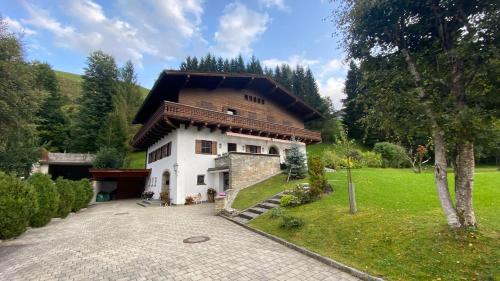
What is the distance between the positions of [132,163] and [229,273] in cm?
4332

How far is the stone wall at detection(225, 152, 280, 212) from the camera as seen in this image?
18719 mm

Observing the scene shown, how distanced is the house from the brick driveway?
7291 millimetres

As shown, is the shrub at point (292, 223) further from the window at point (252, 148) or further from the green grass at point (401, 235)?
the window at point (252, 148)

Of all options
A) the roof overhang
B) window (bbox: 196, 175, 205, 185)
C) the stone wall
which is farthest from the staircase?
the roof overhang

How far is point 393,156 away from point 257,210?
2480 centimetres

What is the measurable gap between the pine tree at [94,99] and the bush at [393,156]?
4344 cm

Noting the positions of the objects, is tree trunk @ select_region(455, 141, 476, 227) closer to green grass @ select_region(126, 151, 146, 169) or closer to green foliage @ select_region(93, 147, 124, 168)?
green foliage @ select_region(93, 147, 124, 168)

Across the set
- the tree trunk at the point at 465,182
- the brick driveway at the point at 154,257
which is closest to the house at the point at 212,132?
the brick driveway at the point at 154,257

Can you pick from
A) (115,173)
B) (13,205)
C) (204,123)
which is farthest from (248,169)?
(115,173)

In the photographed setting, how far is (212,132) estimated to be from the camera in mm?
21969

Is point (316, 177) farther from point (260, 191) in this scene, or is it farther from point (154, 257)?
point (154, 257)

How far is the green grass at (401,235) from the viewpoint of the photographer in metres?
5.13

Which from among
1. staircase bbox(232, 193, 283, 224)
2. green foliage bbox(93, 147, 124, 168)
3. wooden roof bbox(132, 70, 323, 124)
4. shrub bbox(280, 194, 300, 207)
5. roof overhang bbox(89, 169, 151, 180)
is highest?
wooden roof bbox(132, 70, 323, 124)

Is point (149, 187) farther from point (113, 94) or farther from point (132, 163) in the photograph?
point (113, 94)
